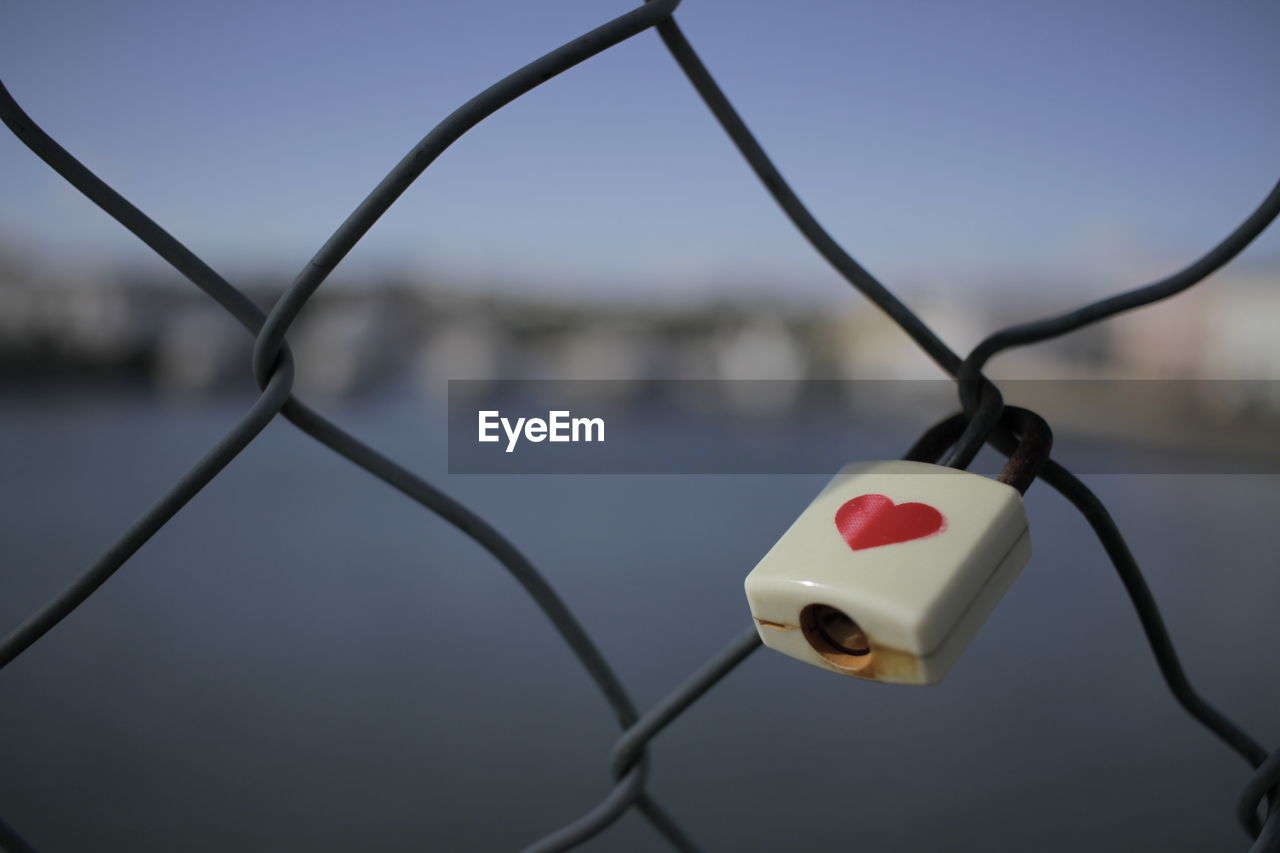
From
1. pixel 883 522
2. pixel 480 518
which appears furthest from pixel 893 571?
pixel 480 518

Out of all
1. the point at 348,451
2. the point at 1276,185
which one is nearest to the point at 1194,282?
the point at 1276,185

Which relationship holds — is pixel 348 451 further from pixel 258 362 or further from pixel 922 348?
pixel 922 348

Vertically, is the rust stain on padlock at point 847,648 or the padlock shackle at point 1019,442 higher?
the padlock shackle at point 1019,442

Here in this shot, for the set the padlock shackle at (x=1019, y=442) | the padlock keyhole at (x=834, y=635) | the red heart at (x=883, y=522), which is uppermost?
the red heart at (x=883, y=522)

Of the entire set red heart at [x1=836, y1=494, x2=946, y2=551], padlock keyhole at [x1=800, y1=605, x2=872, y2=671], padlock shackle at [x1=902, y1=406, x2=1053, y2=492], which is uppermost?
red heart at [x1=836, y1=494, x2=946, y2=551]

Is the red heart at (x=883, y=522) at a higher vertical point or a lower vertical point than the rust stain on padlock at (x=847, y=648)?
higher

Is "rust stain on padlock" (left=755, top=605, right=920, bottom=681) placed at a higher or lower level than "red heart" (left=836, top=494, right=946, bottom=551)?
lower
